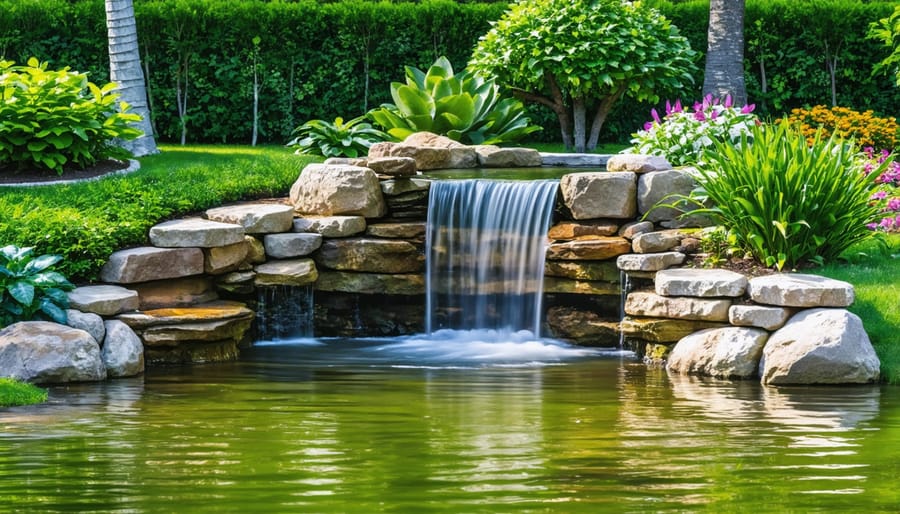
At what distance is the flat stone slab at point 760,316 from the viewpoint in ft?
31.6

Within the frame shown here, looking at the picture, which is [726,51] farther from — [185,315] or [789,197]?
[185,315]

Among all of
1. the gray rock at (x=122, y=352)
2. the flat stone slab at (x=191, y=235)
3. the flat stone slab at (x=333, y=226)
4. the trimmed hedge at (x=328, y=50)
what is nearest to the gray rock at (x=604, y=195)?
the flat stone slab at (x=333, y=226)

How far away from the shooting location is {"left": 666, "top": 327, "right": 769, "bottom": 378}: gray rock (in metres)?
9.60

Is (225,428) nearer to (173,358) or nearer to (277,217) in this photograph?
(173,358)

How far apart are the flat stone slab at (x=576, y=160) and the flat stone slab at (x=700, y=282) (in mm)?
3900

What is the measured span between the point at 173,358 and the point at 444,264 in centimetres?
280

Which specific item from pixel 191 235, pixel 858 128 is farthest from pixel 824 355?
pixel 858 128

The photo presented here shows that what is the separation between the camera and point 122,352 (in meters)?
9.79

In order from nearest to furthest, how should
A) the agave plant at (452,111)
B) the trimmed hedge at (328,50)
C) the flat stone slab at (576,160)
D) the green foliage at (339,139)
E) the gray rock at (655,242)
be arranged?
the gray rock at (655,242)
the flat stone slab at (576,160)
the green foliage at (339,139)
the agave plant at (452,111)
the trimmed hedge at (328,50)

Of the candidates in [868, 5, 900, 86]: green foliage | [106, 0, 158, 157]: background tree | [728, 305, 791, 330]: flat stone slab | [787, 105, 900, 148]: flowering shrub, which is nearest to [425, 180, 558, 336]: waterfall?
[728, 305, 791, 330]: flat stone slab

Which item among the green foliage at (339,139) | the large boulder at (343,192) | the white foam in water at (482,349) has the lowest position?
the white foam in water at (482,349)

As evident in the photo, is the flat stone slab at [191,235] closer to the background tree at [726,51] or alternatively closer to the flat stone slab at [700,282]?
the flat stone slab at [700,282]

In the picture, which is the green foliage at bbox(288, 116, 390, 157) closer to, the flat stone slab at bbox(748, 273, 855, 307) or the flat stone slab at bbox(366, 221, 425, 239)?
the flat stone slab at bbox(366, 221, 425, 239)

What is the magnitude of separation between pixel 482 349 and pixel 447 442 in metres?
4.17
